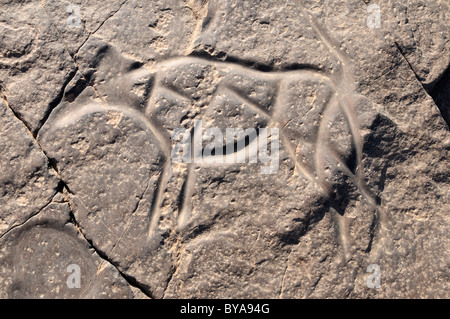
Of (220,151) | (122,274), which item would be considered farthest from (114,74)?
(122,274)

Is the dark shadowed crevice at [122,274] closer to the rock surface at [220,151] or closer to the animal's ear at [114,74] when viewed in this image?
the rock surface at [220,151]

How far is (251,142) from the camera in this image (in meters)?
1.62

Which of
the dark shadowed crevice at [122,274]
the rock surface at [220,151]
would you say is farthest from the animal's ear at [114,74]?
the dark shadowed crevice at [122,274]

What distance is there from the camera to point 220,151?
5.30 feet

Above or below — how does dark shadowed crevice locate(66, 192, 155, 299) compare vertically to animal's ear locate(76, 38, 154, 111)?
below

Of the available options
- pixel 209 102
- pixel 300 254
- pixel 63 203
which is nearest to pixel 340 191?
pixel 300 254

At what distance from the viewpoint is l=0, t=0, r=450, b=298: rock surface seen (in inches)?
62.8

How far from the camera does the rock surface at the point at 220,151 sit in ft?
5.24

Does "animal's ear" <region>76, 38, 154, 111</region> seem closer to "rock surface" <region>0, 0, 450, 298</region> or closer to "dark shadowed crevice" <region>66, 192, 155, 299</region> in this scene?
"rock surface" <region>0, 0, 450, 298</region>

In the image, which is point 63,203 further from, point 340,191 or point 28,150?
point 340,191

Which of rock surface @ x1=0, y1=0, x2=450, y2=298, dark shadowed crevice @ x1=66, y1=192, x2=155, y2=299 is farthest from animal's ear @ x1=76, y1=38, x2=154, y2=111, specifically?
dark shadowed crevice @ x1=66, y1=192, x2=155, y2=299

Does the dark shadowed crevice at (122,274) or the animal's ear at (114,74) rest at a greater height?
the animal's ear at (114,74)

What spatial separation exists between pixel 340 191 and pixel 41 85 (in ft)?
3.96

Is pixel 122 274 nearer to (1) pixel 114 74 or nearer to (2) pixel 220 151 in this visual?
Result: (2) pixel 220 151
